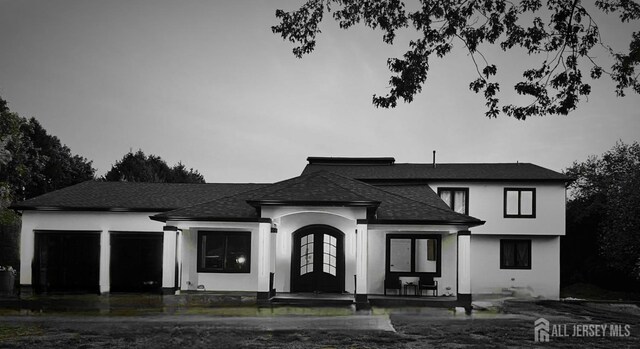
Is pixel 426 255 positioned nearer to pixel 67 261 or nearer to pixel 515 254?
pixel 515 254

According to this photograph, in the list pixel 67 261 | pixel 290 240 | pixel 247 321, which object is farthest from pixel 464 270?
pixel 67 261

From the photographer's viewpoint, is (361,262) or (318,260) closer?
(361,262)

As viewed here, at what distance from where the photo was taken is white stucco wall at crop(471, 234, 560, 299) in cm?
2784

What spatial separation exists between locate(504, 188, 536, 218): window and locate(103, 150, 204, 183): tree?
3279 cm

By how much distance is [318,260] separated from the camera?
21.3m

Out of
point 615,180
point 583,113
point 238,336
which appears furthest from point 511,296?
point 238,336

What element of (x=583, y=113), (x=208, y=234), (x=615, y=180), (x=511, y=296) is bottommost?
(x=511, y=296)

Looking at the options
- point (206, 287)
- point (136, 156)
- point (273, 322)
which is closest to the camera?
point (273, 322)

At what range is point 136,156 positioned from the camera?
5175 cm

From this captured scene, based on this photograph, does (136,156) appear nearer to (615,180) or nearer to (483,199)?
(483,199)

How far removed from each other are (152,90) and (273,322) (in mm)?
18538

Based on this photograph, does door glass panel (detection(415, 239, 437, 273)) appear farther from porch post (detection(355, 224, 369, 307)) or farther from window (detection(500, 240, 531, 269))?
window (detection(500, 240, 531, 269))

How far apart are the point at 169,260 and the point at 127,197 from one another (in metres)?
5.84

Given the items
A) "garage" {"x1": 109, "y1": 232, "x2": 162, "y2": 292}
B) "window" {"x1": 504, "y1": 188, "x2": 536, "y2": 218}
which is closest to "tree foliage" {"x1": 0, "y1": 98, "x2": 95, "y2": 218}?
"garage" {"x1": 109, "y1": 232, "x2": 162, "y2": 292}
